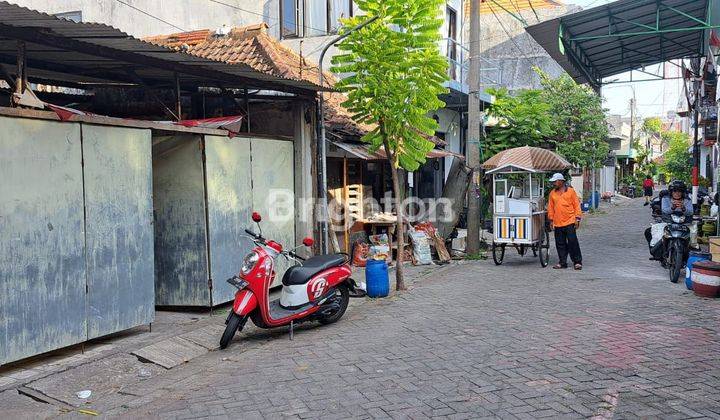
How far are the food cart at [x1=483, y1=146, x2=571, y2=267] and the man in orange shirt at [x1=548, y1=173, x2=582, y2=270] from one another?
1.44ft

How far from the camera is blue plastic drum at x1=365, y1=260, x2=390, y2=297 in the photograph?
9.44 meters

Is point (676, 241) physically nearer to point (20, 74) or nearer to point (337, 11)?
point (337, 11)

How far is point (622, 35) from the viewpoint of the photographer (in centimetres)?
1420

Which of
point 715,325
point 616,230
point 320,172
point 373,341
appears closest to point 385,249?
point 320,172

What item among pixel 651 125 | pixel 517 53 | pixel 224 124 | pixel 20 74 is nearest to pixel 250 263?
pixel 224 124

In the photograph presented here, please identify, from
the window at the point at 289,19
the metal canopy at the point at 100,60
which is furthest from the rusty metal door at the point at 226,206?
the window at the point at 289,19

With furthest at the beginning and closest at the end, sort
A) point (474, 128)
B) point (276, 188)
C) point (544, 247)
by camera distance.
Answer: point (474, 128)
point (544, 247)
point (276, 188)

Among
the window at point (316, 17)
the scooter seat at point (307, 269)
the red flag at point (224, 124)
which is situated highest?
the window at point (316, 17)

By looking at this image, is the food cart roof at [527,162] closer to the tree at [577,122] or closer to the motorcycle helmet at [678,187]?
the motorcycle helmet at [678,187]

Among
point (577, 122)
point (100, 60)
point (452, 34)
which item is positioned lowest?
point (100, 60)

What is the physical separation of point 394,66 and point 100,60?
13.8ft

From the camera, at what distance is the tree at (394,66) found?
9391mm

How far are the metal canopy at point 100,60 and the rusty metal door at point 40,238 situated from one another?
3.00 ft

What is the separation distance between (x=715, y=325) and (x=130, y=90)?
350 inches
